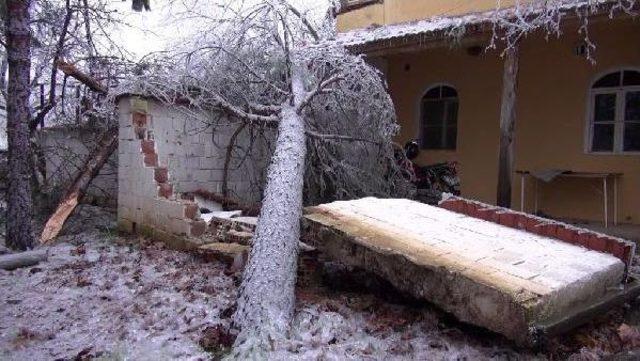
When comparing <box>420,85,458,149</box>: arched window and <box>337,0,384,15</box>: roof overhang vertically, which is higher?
<box>337,0,384,15</box>: roof overhang

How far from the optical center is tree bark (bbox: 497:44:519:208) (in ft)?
19.3

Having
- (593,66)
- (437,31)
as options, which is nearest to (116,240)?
(437,31)

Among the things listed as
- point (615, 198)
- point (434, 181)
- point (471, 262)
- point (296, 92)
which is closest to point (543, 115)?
point (615, 198)

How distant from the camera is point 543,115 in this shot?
24.6 ft

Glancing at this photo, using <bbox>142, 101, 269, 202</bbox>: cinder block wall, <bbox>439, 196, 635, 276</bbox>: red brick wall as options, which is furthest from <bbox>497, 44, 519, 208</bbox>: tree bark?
<bbox>142, 101, 269, 202</bbox>: cinder block wall

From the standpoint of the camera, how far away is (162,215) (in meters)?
5.16

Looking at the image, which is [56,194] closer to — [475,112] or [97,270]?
[97,270]

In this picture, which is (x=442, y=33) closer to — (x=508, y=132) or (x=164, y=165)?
(x=508, y=132)

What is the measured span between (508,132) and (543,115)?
1955 mm

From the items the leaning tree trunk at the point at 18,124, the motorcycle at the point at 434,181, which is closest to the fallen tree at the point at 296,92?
the motorcycle at the point at 434,181

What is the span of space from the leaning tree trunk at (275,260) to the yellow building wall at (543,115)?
4503 mm

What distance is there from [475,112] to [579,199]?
206cm

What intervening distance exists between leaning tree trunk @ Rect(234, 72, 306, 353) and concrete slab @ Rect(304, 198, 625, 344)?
0.24 metres

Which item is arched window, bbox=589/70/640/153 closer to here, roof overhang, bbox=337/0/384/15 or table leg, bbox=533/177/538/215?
table leg, bbox=533/177/538/215
